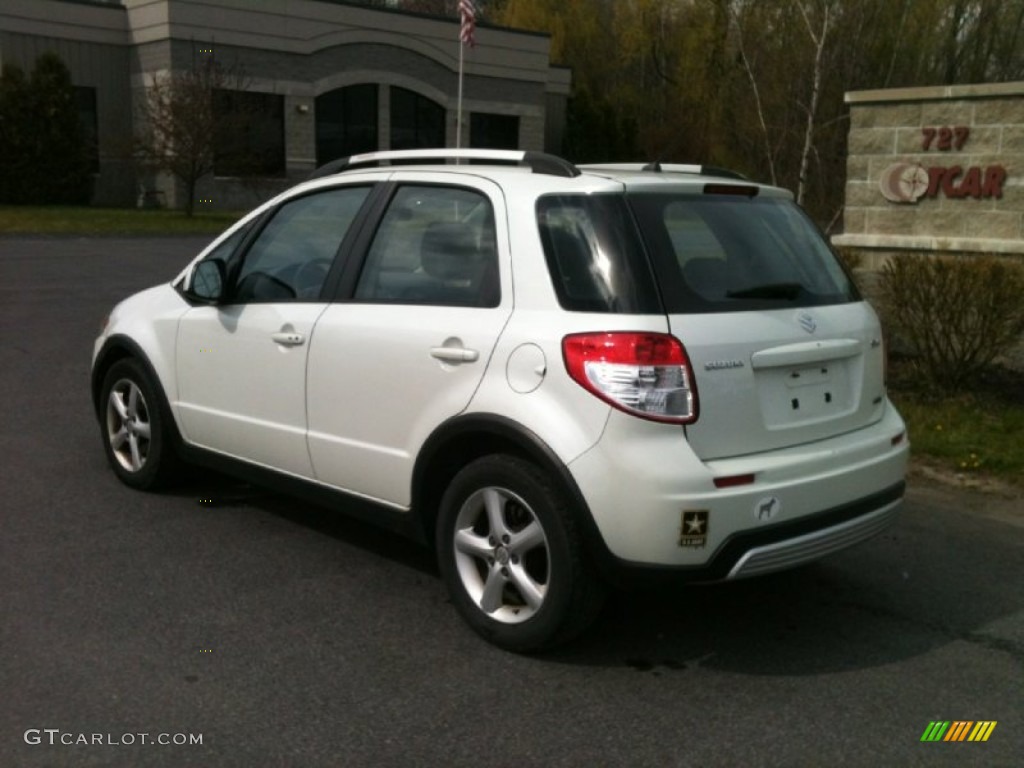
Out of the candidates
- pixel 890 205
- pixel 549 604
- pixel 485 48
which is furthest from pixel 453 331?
pixel 485 48

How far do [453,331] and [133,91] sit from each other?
1357 inches

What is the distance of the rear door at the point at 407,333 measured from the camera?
13.8 ft

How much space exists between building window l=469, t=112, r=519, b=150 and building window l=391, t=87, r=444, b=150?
139 cm

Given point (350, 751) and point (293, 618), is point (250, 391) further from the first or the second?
point (350, 751)

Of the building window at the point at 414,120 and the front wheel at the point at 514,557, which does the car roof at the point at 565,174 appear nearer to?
the front wheel at the point at 514,557

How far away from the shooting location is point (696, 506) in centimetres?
370

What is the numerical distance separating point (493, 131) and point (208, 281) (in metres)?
38.4

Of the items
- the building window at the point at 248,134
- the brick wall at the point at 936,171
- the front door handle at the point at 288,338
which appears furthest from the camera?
the building window at the point at 248,134

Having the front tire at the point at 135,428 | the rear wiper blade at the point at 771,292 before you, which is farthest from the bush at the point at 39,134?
the rear wiper blade at the point at 771,292

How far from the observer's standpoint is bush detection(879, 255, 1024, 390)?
786cm

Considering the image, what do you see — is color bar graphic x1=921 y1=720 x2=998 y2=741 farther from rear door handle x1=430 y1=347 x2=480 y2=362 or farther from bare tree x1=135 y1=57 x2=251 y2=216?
bare tree x1=135 y1=57 x2=251 y2=216

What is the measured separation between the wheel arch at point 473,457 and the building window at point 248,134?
27405mm

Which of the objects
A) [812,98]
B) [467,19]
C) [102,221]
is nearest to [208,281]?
[812,98]

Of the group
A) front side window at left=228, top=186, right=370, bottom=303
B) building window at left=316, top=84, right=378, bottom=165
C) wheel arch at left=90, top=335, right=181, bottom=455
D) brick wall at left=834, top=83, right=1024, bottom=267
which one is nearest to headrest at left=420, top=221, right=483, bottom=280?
front side window at left=228, top=186, right=370, bottom=303
